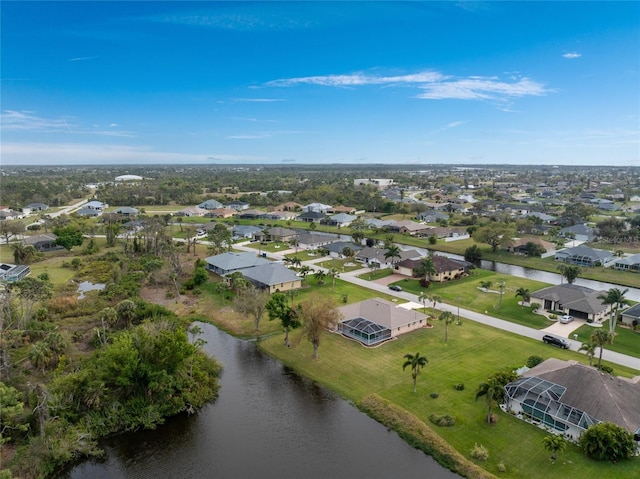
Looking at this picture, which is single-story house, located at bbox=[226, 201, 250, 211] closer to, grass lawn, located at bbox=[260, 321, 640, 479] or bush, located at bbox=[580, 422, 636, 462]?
grass lawn, located at bbox=[260, 321, 640, 479]

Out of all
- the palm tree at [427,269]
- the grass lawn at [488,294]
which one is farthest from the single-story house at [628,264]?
the palm tree at [427,269]

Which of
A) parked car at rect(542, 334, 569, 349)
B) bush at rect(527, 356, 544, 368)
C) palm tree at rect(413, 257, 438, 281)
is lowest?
parked car at rect(542, 334, 569, 349)

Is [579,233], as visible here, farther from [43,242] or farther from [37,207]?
[37,207]

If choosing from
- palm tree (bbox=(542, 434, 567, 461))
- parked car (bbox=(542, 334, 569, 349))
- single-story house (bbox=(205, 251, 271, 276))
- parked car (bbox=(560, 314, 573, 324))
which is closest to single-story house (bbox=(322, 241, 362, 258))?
single-story house (bbox=(205, 251, 271, 276))

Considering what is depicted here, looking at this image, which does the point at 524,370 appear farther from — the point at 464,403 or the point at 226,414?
the point at 226,414

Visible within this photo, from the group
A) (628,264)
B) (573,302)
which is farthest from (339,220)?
(573,302)

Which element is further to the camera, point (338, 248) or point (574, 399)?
point (338, 248)
